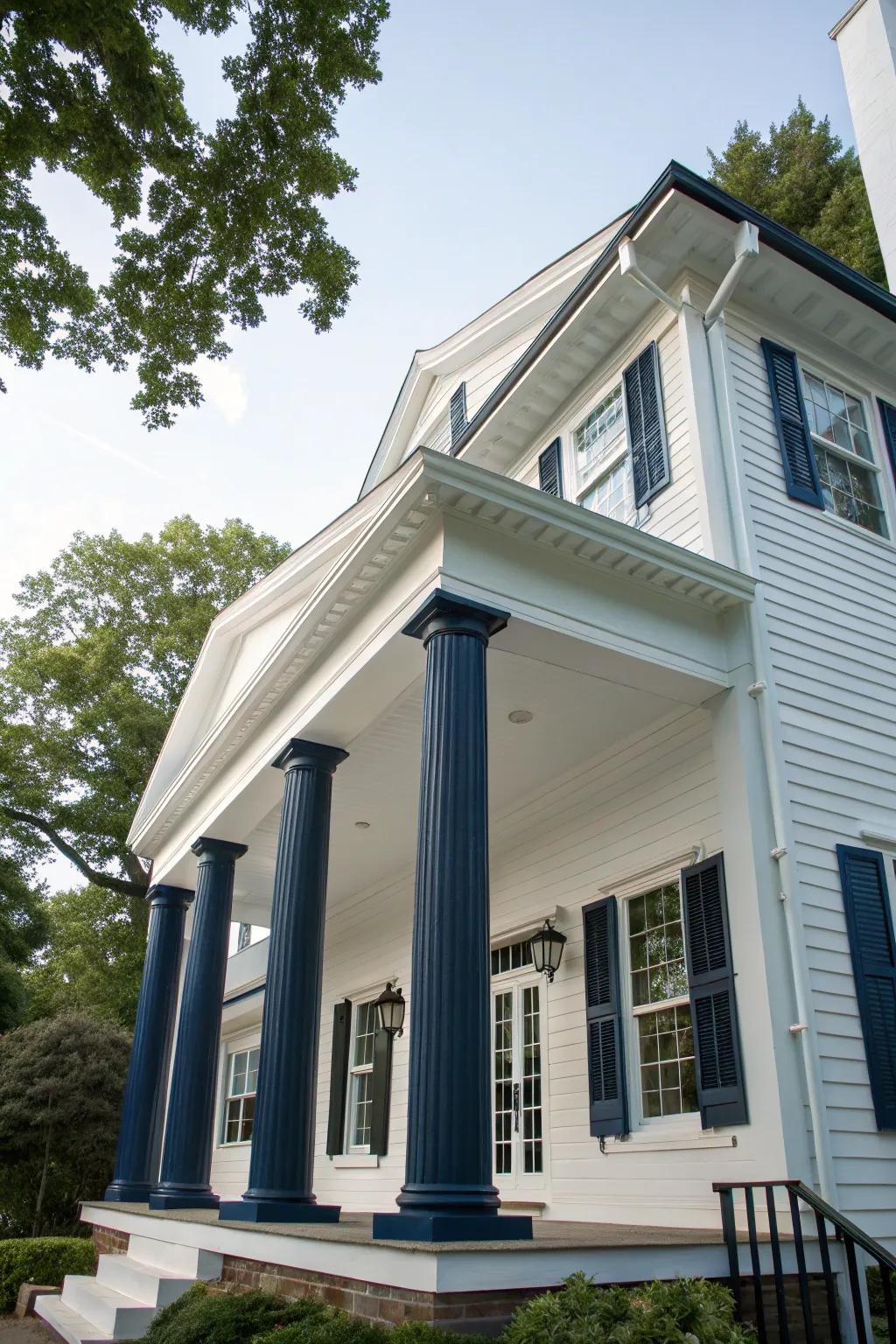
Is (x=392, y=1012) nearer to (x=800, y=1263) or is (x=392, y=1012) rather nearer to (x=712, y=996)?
(x=712, y=996)

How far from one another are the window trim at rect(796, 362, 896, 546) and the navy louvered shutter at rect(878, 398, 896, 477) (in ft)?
0.18

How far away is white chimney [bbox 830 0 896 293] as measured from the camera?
13.6 m

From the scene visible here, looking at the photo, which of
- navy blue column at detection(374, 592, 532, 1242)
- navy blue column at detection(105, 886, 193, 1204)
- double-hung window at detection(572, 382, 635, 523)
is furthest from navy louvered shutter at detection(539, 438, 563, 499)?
navy blue column at detection(105, 886, 193, 1204)

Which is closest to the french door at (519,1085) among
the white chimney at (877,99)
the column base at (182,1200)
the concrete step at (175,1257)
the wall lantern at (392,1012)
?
the wall lantern at (392,1012)

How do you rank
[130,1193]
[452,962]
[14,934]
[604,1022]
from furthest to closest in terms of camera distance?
[14,934], [130,1193], [604,1022], [452,962]

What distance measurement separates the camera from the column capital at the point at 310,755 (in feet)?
27.5

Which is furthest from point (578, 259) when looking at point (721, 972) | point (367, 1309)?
point (367, 1309)

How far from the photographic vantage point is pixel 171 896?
1251 cm

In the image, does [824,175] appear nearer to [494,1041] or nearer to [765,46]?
[765,46]

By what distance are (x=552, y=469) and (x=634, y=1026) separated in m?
5.75

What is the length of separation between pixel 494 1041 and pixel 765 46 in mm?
14920

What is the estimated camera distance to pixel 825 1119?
6.23 meters

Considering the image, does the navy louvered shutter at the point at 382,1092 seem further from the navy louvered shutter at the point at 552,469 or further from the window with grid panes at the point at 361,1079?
the navy louvered shutter at the point at 552,469

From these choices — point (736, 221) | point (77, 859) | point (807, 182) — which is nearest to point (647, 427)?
point (736, 221)
